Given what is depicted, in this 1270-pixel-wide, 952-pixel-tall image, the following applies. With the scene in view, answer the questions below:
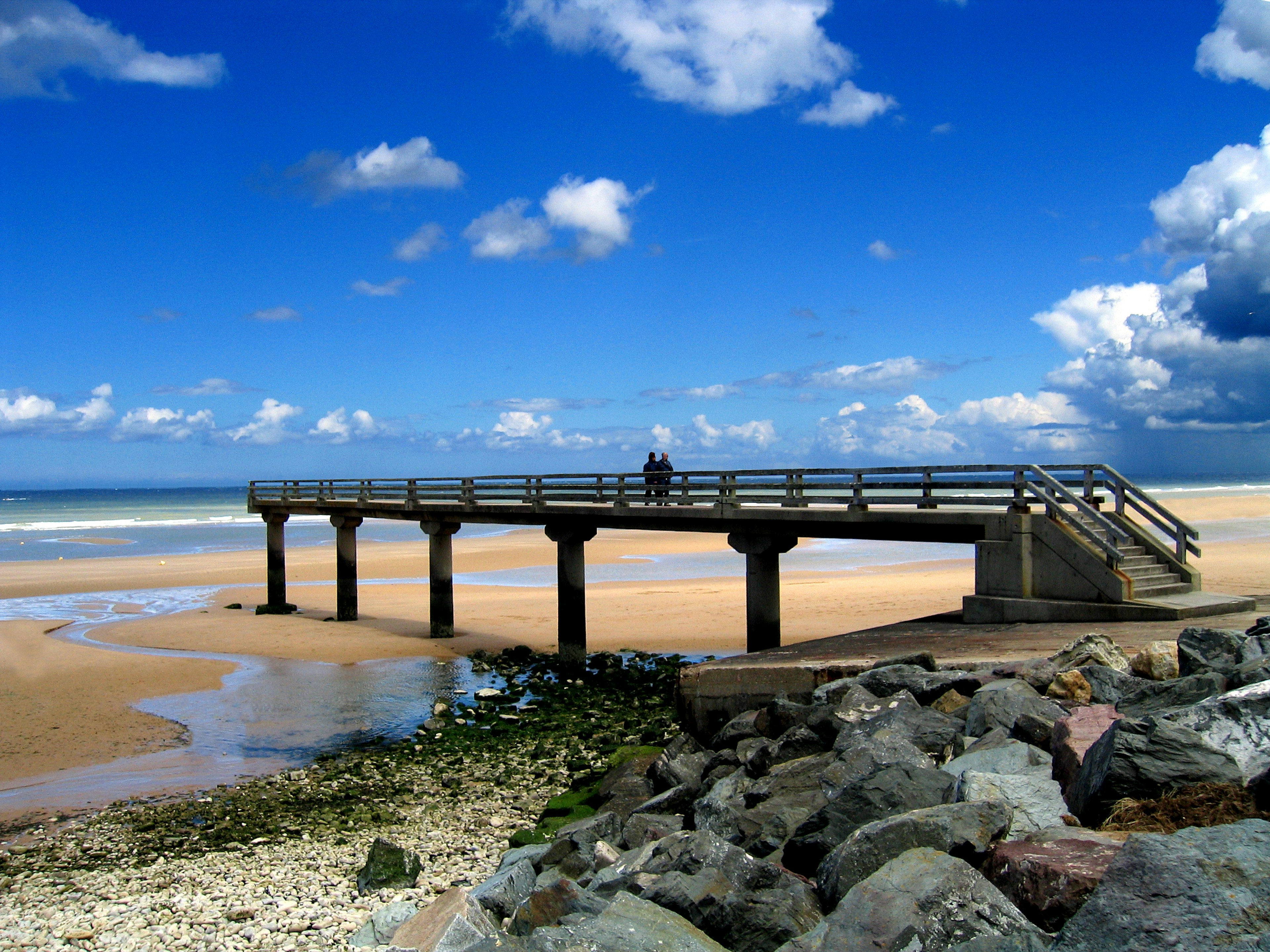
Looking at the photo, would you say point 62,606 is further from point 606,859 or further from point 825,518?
point 606,859

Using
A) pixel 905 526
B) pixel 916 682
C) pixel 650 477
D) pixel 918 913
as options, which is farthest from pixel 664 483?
pixel 918 913

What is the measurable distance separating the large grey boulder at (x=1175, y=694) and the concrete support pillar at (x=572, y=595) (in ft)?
43.9

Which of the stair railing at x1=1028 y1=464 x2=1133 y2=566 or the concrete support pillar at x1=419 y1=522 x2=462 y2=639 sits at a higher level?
the stair railing at x1=1028 y1=464 x2=1133 y2=566

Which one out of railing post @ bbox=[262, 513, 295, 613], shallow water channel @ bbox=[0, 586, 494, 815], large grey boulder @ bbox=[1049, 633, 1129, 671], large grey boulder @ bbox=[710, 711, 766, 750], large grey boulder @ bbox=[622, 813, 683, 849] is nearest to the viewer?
large grey boulder @ bbox=[622, 813, 683, 849]

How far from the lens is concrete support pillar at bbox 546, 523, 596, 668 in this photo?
19.5 meters

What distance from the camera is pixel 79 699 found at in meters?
16.3

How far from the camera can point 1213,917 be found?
3.46 metres

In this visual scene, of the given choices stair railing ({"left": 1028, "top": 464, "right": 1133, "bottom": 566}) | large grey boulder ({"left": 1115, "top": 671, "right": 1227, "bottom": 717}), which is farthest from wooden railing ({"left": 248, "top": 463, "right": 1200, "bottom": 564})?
large grey boulder ({"left": 1115, "top": 671, "right": 1227, "bottom": 717})

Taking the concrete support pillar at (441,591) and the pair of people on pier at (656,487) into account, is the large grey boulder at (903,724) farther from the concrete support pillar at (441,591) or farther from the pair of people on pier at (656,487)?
the concrete support pillar at (441,591)

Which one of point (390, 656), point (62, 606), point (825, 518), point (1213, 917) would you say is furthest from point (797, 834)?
point (62, 606)

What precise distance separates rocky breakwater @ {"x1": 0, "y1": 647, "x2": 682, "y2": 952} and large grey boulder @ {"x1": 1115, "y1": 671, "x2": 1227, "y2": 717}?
4.70 meters

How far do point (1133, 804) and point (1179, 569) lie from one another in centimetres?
933

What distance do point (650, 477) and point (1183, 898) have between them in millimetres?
15031

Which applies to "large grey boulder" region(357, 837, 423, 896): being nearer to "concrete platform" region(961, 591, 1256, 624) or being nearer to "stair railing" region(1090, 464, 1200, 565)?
"concrete platform" region(961, 591, 1256, 624)
